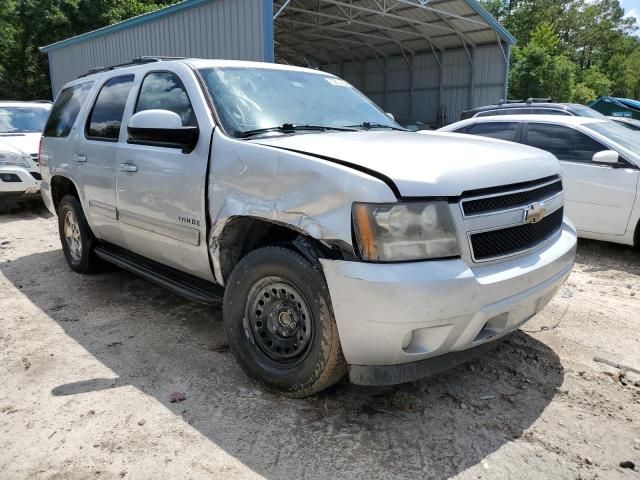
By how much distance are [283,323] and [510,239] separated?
1.30 m

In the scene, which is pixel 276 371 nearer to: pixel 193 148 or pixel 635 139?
pixel 193 148

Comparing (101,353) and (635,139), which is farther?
(635,139)

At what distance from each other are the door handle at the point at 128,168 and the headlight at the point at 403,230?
2142 millimetres

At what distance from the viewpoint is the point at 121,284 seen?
5285 mm

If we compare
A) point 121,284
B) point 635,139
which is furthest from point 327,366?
point 635,139

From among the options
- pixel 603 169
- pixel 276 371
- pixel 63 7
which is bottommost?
pixel 276 371

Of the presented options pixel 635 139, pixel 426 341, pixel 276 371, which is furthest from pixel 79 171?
pixel 635 139

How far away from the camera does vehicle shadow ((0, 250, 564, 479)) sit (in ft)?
8.59

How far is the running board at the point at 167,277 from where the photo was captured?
3.53 m

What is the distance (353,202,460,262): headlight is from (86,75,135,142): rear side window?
8.90 ft

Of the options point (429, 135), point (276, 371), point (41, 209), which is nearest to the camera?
point (276, 371)

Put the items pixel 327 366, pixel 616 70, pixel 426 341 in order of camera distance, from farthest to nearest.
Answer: pixel 616 70 < pixel 327 366 < pixel 426 341

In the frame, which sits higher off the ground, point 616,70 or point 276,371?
point 616,70

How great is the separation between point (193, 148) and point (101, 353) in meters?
1.59
